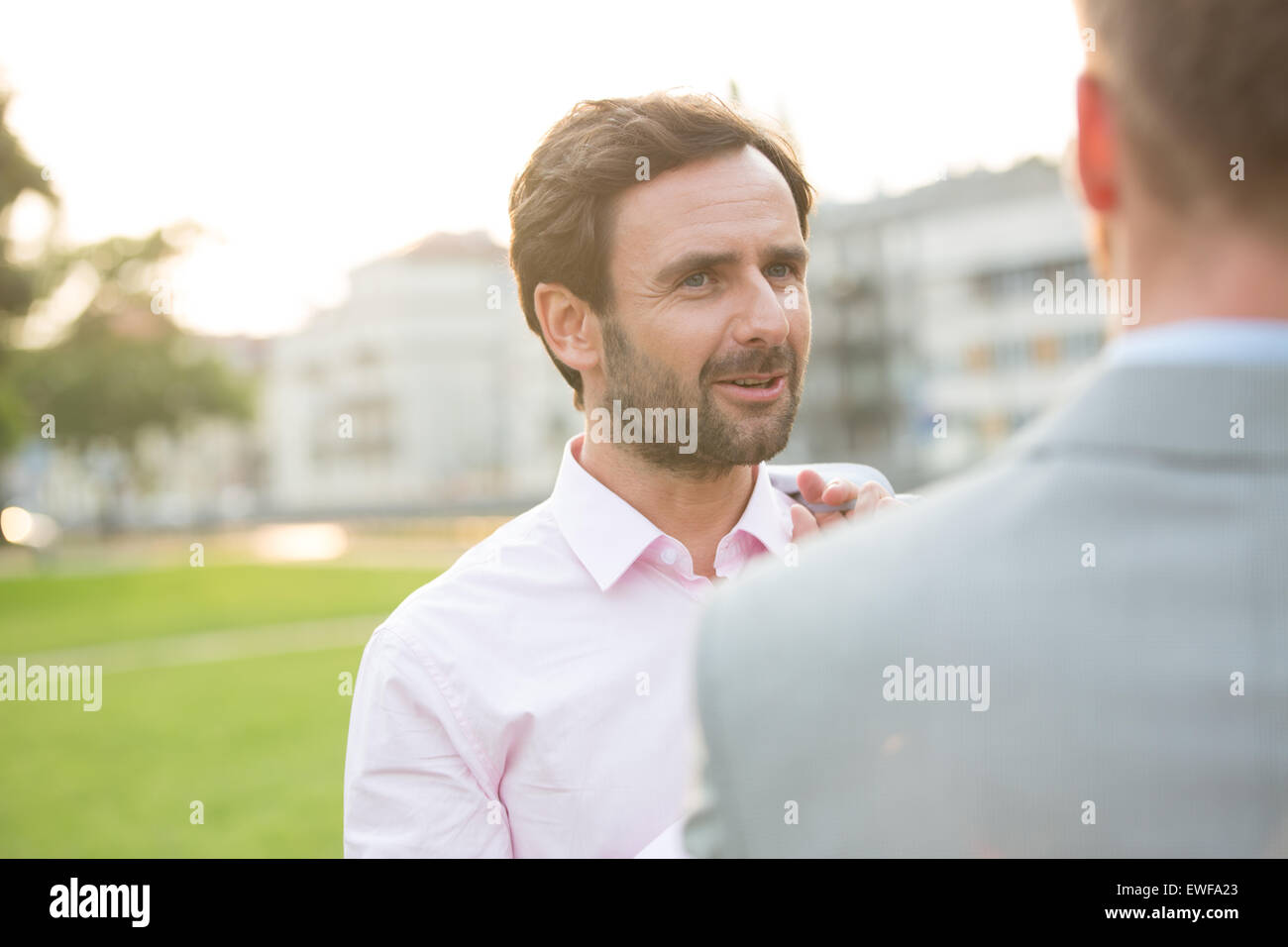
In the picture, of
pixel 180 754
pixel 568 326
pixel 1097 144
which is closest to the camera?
pixel 1097 144

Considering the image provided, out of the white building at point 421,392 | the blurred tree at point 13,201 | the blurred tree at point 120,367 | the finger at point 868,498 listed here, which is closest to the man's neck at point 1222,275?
the finger at point 868,498

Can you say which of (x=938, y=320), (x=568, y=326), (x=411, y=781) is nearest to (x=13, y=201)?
(x=568, y=326)

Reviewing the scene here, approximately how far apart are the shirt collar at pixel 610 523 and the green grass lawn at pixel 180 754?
6.65 m

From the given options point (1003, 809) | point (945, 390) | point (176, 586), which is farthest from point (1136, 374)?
point (945, 390)

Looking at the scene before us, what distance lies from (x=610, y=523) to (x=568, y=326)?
0.54 metres

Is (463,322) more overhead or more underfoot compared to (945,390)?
more overhead

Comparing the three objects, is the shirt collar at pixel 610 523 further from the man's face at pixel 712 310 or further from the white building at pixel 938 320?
the white building at pixel 938 320

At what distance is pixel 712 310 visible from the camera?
8.26 feet

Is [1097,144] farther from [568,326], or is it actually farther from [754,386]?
[568,326]
